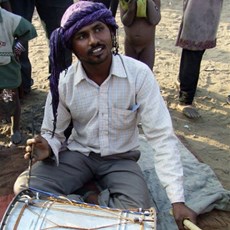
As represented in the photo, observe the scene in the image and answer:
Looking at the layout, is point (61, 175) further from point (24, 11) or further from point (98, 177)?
point (24, 11)

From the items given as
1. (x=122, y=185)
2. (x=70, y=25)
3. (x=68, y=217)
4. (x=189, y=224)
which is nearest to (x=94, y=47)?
(x=70, y=25)

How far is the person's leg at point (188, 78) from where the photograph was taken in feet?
12.3

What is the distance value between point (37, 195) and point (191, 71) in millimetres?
2179

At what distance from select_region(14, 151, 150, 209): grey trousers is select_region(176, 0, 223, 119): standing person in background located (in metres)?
1.45

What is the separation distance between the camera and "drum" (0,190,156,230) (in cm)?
182

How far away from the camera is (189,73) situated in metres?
3.81

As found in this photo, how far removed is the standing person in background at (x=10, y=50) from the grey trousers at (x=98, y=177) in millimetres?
1006

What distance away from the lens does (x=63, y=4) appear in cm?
378

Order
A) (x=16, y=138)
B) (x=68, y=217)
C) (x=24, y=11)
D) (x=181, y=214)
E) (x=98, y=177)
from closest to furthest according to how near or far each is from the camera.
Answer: (x=68, y=217)
(x=181, y=214)
(x=98, y=177)
(x=16, y=138)
(x=24, y=11)

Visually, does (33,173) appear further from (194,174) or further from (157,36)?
(157,36)

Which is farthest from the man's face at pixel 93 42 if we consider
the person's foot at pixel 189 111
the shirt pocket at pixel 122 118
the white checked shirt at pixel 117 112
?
the person's foot at pixel 189 111

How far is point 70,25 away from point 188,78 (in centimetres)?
185

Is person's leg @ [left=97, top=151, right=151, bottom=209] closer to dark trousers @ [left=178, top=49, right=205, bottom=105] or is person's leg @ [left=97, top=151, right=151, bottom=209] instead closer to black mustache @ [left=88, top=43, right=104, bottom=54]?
black mustache @ [left=88, top=43, right=104, bottom=54]

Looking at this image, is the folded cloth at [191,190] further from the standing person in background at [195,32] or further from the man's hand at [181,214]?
the standing person in background at [195,32]
